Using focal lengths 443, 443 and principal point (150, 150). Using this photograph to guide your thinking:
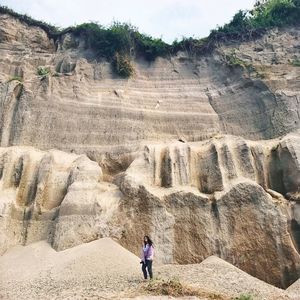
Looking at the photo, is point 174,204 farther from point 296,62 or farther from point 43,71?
point 296,62

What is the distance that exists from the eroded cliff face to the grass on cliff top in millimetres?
654

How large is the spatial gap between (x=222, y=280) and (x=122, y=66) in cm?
1722

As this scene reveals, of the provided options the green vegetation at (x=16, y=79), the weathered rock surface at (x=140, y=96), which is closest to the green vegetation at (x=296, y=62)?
the weathered rock surface at (x=140, y=96)

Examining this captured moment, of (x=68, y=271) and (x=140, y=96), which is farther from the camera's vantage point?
(x=140, y=96)

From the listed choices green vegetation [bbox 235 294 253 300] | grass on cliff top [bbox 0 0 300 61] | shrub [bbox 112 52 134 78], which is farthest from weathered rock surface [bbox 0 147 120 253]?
grass on cliff top [bbox 0 0 300 61]

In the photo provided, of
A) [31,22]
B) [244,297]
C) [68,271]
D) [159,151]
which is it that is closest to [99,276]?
[68,271]

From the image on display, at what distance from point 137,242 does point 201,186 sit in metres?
4.37

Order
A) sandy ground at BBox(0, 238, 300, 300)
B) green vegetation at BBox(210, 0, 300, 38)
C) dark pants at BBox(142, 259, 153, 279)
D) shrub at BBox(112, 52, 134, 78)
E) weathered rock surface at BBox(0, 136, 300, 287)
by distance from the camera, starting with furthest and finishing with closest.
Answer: green vegetation at BBox(210, 0, 300, 38), shrub at BBox(112, 52, 134, 78), weathered rock surface at BBox(0, 136, 300, 287), dark pants at BBox(142, 259, 153, 279), sandy ground at BBox(0, 238, 300, 300)

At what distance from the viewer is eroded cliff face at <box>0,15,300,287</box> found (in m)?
17.2

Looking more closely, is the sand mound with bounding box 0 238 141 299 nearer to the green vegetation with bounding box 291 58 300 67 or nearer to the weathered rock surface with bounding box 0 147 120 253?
the weathered rock surface with bounding box 0 147 120 253

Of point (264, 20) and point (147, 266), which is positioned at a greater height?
point (264, 20)

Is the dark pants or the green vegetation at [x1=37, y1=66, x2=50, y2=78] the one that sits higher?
the green vegetation at [x1=37, y1=66, x2=50, y2=78]

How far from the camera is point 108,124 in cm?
2405

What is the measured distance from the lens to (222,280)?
13.5 meters
